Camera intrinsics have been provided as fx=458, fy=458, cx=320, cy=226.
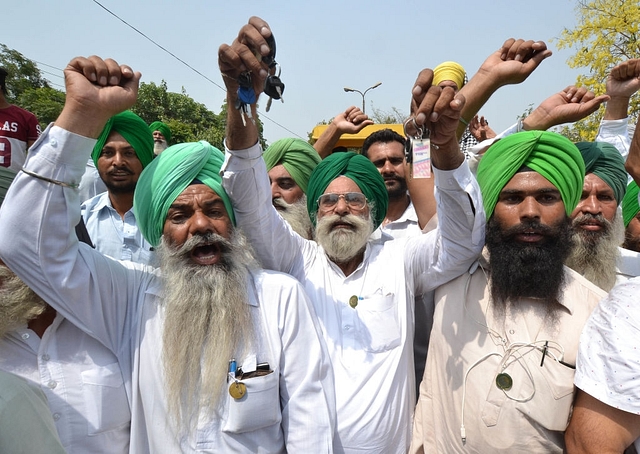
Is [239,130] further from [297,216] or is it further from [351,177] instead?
[297,216]

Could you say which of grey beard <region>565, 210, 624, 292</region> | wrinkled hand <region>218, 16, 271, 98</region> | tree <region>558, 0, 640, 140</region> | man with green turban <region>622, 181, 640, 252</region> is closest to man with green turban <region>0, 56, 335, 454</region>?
wrinkled hand <region>218, 16, 271, 98</region>

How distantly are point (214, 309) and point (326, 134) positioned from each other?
259 centimetres

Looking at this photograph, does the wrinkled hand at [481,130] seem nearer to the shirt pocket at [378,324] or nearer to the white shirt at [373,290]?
the white shirt at [373,290]

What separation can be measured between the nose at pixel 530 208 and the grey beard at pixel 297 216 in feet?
4.98

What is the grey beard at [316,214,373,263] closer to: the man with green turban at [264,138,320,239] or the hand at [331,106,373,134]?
the man with green turban at [264,138,320,239]

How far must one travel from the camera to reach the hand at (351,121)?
403 cm

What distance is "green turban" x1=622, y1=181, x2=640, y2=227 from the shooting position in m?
3.47

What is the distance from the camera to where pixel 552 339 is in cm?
191

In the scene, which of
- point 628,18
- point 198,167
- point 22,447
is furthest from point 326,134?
point 628,18

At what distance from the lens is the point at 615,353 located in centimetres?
145

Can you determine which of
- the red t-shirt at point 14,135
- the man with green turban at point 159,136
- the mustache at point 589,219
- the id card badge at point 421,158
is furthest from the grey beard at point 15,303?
the man with green turban at point 159,136

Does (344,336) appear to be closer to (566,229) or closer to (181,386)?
(181,386)

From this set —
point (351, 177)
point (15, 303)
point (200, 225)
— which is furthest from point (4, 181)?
point (351, 177)

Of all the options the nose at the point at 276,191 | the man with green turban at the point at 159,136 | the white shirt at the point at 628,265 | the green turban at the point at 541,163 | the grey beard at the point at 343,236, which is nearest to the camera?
the green turban at the point at 541,163
